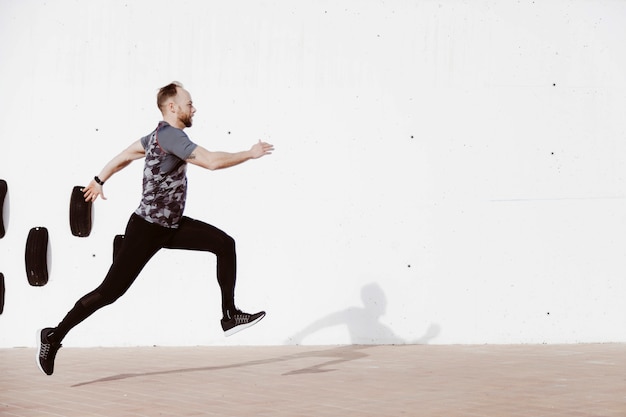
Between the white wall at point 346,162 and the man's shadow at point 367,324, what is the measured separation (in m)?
0.02

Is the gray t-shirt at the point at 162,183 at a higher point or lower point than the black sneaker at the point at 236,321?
higher

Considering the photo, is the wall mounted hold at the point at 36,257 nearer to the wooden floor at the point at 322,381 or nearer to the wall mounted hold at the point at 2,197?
the wall mounted hold at the point at 2,197

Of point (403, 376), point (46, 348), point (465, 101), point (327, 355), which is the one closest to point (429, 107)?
point (465, 101)

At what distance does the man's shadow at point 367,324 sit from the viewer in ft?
30.1

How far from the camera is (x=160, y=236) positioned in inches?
248

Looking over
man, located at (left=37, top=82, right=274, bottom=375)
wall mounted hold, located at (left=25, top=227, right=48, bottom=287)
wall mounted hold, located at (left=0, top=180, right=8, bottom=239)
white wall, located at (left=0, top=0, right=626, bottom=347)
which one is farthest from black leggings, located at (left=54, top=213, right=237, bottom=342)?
wall mounted hold, located at (left=0, top=180, right=8, bottom=239)

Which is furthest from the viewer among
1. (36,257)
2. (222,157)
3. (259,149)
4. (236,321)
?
(36,257)

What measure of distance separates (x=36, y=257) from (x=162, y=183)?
3.26 meters

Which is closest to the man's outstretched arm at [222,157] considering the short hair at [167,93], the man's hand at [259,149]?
the man's hand at [259,149]

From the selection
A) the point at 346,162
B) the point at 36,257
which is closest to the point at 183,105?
the point at 346,162

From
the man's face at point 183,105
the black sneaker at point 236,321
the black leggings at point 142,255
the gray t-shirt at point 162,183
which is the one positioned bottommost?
the black sneaker at point 236,321

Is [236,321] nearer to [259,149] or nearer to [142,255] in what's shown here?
[142,255]

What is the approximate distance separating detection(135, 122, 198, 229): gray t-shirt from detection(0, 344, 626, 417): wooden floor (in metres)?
1.08

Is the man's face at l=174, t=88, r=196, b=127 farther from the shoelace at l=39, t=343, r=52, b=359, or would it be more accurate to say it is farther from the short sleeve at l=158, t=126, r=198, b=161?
the shoelace at l=39, t=343, r=52, b=359
